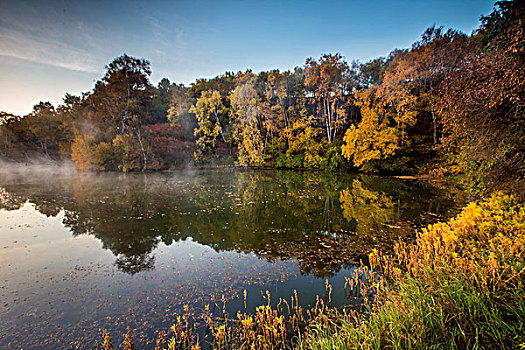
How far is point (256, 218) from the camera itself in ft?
35.7

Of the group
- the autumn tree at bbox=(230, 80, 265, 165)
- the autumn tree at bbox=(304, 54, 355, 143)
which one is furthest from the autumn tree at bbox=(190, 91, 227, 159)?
the autumn tree at bbox=(304, 54, 355, 143)

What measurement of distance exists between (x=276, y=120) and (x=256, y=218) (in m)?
27.5

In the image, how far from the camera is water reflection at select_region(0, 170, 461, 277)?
24.1 feet

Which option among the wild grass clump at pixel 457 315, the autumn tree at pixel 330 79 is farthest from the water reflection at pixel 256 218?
the autumn tree at pixel 330 79

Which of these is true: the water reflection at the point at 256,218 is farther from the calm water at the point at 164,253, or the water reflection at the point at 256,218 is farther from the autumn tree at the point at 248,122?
the autumn tree at the point at 248,122

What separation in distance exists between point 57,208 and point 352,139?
982 inches

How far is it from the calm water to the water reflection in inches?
2.2

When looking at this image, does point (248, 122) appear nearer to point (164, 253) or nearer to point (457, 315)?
point (164, 253)

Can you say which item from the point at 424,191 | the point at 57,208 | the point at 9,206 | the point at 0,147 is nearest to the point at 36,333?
the point at 57,208

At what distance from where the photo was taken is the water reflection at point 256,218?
7.35 m

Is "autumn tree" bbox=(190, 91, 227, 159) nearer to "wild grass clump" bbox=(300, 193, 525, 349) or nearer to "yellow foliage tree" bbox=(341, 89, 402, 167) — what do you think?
"yellow foliage tree" bbox=(341, 89, 402, 167)

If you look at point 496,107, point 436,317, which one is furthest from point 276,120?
point 436,317

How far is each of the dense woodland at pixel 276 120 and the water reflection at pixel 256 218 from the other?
3.89 metres

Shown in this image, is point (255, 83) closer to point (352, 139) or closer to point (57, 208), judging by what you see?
point (352, 139)
